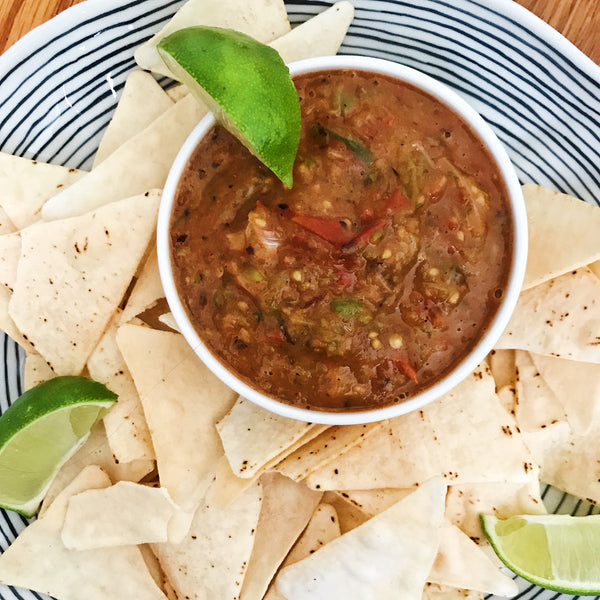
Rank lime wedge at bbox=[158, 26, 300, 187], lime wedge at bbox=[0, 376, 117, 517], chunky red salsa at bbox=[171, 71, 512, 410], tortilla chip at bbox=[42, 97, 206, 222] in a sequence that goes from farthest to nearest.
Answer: tortilla chip at bbox=[42, 97, 206, 222]
lime wedge at bbox=[0, 376, 117, 517]
chunky red salsa at bbox=[171, 71, 512, 410]
lime wedge at bbox=[158, 26, 300, 187]

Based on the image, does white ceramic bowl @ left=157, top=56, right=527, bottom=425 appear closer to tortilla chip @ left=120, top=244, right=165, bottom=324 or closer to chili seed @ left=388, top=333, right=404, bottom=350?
chili seed @ left=388, top=333, right=404, bottom=350

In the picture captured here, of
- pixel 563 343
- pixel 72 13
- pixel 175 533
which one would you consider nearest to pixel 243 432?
pixel 175 533

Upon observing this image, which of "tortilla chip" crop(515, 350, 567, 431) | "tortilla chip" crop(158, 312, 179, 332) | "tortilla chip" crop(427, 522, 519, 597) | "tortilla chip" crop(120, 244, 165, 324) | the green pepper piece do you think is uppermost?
the green pepper piece

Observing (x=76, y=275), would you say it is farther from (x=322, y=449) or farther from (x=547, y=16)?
(x=547, y=16)

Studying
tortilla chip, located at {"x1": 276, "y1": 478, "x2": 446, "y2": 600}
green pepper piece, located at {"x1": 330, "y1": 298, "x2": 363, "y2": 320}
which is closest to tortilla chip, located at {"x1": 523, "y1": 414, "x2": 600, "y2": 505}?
tortilla chip, located at {"x1": 276, "y1": 478, "x2": 446, "y2": 600}

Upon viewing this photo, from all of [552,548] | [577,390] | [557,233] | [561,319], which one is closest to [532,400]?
[577,390]

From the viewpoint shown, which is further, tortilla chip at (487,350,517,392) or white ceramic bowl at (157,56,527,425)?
tortilla chip at (487,350,517,392)

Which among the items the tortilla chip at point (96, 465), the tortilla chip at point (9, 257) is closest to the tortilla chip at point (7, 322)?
the tortilla chip at point (9, 257)
